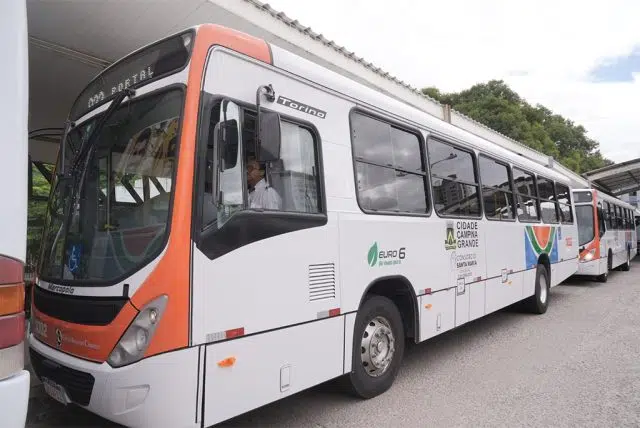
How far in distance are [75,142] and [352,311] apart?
8.65 feet

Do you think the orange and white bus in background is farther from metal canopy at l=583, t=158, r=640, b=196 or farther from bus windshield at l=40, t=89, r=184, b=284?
bus windshield at l=40, t=89, r=184, b=284

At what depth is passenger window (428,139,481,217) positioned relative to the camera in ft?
17.3

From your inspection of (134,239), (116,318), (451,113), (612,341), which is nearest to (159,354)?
(116,318)

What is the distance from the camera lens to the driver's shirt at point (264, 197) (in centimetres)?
317

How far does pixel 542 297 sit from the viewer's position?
8609 millimetres

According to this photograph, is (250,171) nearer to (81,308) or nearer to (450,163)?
(81,308)

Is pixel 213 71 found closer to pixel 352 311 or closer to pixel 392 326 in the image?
pixel 352 311

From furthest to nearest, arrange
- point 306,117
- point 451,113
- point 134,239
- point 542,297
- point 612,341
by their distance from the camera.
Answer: point 451,113 < point 542,297 < point 612,341 < point 306,117 < point 134,239

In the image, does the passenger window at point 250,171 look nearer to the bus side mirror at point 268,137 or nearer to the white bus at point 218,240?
the white bus at point 218,240

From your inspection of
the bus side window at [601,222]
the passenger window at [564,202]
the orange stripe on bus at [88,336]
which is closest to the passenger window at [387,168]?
the orange stripe on bus at [88,336]

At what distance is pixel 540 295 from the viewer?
27.8 feet

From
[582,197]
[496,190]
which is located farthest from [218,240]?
[582,197]

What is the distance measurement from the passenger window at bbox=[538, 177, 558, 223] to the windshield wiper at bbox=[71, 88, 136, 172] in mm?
7805

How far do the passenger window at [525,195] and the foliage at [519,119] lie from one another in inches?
1043
